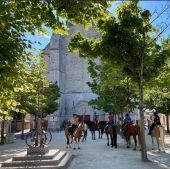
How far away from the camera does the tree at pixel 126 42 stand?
14.4 meters

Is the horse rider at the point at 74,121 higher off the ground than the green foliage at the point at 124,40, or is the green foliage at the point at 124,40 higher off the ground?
the green foliage at the point at 124,40

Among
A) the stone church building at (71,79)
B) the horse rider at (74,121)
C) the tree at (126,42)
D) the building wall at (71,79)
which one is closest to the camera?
the tree at (126,42)

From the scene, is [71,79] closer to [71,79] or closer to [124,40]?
[71,79]

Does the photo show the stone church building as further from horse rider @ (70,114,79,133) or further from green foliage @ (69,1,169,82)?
green foliage @ (69,1,169,82)

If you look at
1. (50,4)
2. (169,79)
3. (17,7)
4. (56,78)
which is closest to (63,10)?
(50,4)

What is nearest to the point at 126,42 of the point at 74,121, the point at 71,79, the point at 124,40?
the point at 124,40

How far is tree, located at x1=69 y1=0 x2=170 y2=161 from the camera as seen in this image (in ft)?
47.2

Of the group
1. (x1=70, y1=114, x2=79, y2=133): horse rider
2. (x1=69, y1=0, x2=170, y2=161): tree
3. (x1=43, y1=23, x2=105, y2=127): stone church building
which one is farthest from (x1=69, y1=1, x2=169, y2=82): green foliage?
(x1=43, y1=23, x2=105, y2=127): stone church building

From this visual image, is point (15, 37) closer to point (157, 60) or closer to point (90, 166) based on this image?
point (90, 166)

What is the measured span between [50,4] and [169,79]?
17.8 metres

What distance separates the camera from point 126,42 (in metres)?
14.4

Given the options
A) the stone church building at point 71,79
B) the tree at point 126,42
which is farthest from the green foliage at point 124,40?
the stone church building at point 71,79

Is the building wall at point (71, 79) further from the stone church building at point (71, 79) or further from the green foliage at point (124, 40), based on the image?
the green foliage at point (124, 40)

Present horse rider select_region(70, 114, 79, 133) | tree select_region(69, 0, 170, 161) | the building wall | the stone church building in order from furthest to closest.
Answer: the building wall → the stone church building → horse rider select_region(70, 114, 79, 133) → tree select_region(69, 0, 170, 161)
